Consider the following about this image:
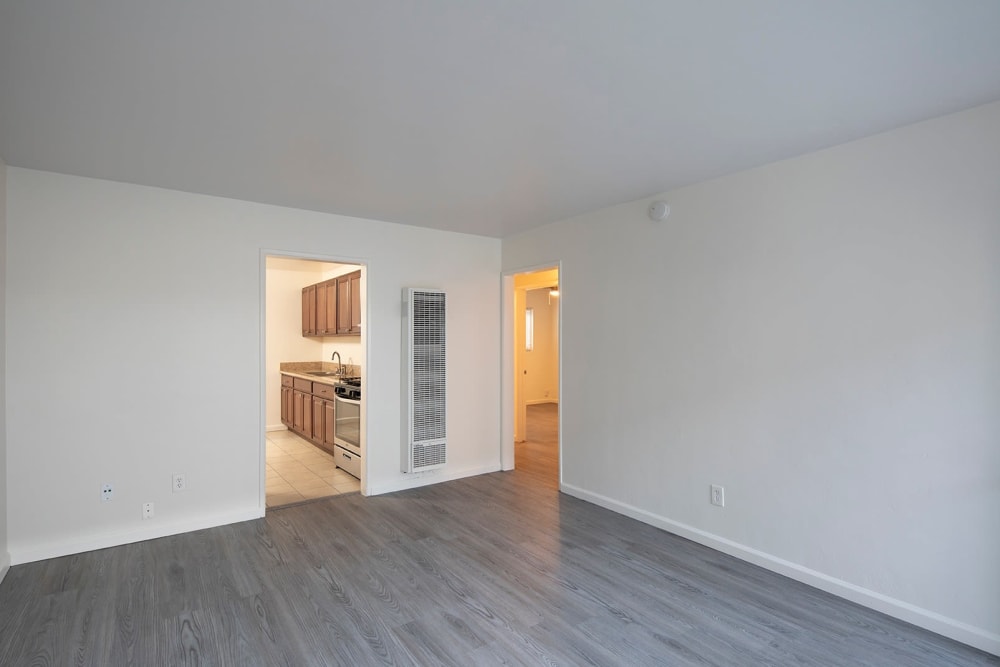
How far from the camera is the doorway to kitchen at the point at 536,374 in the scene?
17.7 ft

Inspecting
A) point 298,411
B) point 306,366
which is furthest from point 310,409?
point 306,366

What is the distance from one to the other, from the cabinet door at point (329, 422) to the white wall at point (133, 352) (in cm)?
132

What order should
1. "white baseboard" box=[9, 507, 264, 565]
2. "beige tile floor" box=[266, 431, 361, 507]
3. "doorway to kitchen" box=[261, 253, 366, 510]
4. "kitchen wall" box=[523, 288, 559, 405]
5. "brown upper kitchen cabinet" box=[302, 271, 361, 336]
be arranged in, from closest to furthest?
"white baseboard" box=[9, 507, 264, 565] → "beige tile floor" box=[266, 431, 361, 507] → "doorway to kitchen" box=[261, 253, 366, 510] → "brown upper kitchen cabinet" box=[302, 271, 361, 336] → "kitchen wall" box=[523, 288, 559, 405]

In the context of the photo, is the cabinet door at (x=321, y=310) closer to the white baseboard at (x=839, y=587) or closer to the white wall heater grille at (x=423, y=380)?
the white wall heater grille at (x=423, y=380)

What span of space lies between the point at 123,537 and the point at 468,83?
3612mm

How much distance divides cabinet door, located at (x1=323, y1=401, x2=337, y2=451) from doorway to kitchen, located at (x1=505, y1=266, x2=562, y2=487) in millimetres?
1994

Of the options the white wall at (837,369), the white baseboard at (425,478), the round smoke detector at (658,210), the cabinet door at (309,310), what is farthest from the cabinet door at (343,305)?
the round smoke detector at (658,210)

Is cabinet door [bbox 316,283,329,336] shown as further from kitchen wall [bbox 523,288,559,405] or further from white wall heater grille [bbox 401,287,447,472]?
kitchen wall [bbox 523,288,559,405]

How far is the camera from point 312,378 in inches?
251

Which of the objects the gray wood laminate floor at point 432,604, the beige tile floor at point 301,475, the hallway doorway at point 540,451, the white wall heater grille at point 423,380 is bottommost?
the gray wood laminate floor at point 432,604

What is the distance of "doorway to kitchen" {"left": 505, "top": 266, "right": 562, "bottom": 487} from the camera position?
5.41 meters

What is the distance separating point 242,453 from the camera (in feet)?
12.7

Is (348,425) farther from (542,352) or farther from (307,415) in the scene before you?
(542,352)

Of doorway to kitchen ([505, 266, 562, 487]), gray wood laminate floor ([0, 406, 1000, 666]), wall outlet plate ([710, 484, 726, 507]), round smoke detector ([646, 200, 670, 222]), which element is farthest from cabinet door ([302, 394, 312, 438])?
wall outlet plate ([710, 484, 726, 507])
